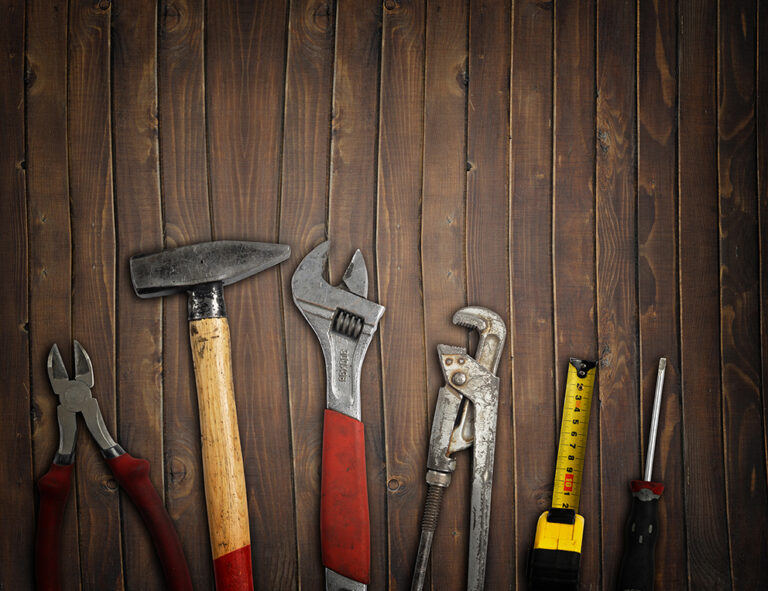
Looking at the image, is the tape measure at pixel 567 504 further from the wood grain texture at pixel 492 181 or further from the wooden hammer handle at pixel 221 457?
the wooden hammer handle at pixel 221 457

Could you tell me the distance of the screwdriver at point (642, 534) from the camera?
4.56 feet

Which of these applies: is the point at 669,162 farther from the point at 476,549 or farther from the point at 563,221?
the point at 476,549

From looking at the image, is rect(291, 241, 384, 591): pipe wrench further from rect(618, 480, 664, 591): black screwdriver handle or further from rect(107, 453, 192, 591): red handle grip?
rect(618, 480, 664, 591): black screwdriver handle

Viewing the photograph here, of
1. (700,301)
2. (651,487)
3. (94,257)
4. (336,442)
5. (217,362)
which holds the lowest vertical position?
(651,487)

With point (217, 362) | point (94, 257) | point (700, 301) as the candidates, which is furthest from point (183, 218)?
point (700, 301)

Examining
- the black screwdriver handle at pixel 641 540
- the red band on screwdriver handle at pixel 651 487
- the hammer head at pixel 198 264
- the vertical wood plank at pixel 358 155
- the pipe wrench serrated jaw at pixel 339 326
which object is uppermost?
the vertical wood plank at pixel 358 155

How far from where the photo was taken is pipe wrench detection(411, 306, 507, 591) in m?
1.39

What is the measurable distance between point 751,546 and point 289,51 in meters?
1.59

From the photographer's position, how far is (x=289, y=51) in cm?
150

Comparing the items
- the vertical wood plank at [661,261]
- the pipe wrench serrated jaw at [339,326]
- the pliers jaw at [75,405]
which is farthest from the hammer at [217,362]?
the vertical wood plank at [661,261]

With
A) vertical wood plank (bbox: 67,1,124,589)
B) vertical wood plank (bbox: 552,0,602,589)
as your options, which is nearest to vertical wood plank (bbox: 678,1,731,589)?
vertical wood plank (bbox: 552,0,602,589)

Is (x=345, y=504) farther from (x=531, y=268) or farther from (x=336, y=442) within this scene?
(x=531, y=268)

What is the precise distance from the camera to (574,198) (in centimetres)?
151

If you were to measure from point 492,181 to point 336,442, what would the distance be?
0.71m
